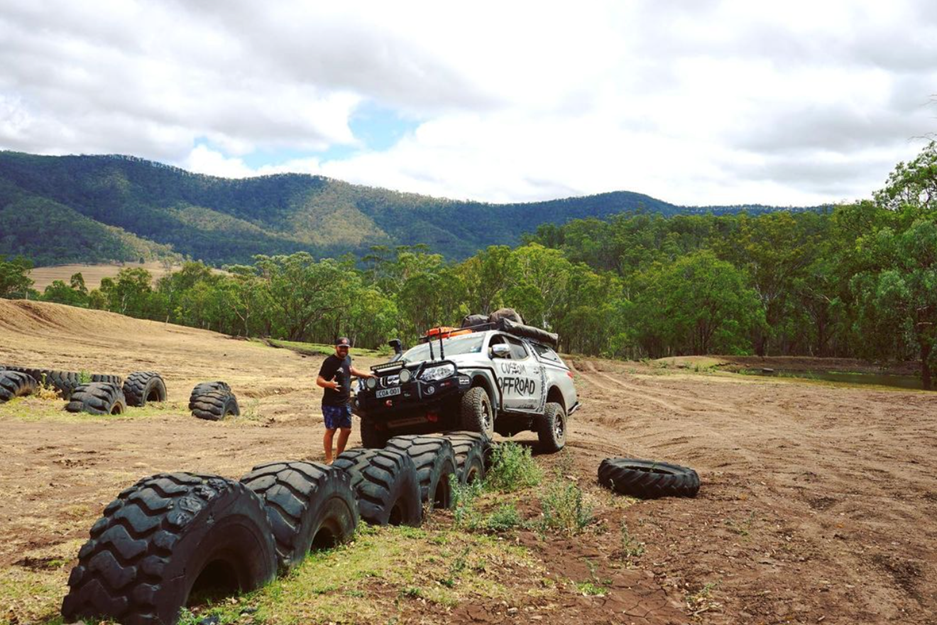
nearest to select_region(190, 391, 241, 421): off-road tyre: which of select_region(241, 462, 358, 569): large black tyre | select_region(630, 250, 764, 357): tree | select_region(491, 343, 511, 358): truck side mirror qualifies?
select_region(491, 343, 511, 358): truck side mirror

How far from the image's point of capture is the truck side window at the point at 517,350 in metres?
11.6

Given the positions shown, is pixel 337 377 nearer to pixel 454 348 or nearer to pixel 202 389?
pixel 454 348

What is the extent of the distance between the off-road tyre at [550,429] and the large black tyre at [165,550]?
8039mm

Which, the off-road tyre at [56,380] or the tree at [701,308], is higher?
the tree at [701,308]

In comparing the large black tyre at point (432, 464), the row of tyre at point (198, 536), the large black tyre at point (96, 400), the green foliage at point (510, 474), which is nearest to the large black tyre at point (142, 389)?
the large black tyre at point (96, 400)

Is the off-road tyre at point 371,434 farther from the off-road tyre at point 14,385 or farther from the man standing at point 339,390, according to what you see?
the off-road tyre at point 14,385

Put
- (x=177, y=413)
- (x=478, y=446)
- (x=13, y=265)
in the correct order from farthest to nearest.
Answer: (x=13, y=265)
(x=177, y=413)
(x=478, y=446)

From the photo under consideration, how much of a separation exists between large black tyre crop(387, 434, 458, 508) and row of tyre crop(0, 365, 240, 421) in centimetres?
1010

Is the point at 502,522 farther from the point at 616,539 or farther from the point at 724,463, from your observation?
the point at 724,463

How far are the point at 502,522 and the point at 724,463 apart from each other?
5.94m

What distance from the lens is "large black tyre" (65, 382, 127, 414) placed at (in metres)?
14.8

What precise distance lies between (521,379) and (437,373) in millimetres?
1999

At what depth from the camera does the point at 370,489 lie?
593cm

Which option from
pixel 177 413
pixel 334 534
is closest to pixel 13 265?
pixel 177 413
